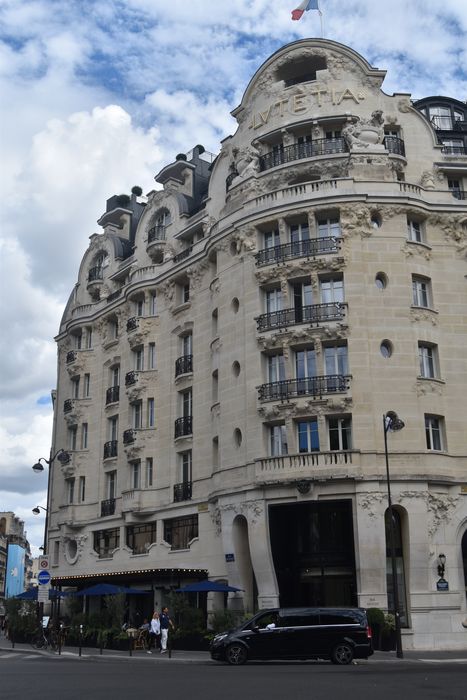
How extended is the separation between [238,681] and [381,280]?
23.6 m

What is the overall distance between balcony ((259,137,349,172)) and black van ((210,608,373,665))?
80.1 ft

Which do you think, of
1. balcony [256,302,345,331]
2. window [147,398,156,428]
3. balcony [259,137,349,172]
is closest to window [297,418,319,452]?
balcony [256,302,345,331]

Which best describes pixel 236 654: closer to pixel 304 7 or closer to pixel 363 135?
pixel 363 135

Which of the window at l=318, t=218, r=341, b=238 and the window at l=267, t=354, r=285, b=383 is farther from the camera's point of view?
the window at l=318, t=218, r=341, b=238

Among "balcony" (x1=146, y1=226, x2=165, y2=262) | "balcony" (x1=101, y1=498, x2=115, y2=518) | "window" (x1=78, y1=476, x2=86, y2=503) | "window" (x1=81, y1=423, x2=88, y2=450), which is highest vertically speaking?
"balcony" (x1=146, y1=226, x2=165, y2=262)

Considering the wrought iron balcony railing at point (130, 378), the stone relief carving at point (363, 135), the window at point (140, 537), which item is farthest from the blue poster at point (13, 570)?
the stone relief carving at point (363, 135)

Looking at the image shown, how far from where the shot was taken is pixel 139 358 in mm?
50781

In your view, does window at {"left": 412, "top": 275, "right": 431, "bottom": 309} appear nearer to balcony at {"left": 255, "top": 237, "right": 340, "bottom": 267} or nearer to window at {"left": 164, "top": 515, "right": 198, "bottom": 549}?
balcony at {"left": 255, "top": 237, "right": 340, "bottom": 267}

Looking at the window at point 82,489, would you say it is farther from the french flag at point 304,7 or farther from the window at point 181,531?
the french flag at point 304,7

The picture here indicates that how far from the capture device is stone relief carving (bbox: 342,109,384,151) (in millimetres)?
40312

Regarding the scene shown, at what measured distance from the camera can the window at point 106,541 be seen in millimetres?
49500

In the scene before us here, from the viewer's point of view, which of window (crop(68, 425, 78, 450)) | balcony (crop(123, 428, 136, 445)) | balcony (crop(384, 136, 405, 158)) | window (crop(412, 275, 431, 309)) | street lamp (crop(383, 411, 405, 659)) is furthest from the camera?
window (crop(68, 425, 78, 450))

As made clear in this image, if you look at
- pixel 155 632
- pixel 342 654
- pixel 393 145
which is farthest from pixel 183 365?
pixel 342 654

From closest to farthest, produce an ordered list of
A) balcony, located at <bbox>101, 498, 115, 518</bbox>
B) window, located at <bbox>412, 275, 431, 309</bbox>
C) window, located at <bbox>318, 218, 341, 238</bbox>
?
1. window, located at <bbox>412, 275, 431, 309</bbox>
2. window, located at <bbox>318, 218, 341, 238</bbox>
3. balcony, located at <bbox>101, 498, 115, 518</bbox>
